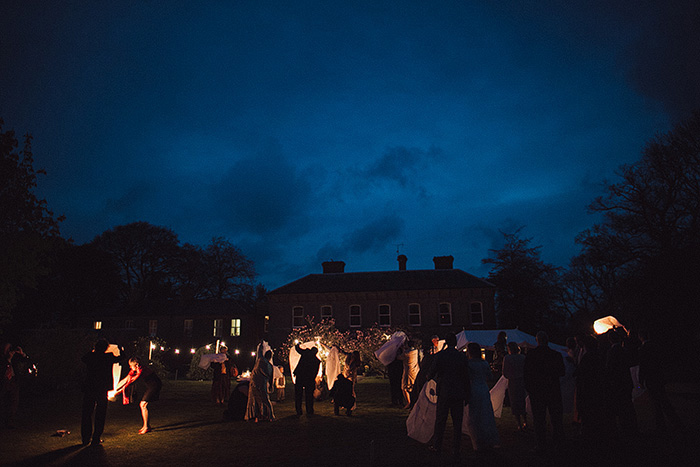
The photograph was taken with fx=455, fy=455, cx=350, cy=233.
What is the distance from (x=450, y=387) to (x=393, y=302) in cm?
3256

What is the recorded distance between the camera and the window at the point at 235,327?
148 feet

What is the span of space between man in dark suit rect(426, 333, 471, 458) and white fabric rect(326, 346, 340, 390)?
8.48 m

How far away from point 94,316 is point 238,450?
4588 centimetres

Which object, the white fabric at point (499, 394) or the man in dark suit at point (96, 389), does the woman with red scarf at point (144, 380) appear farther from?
the white fabric at point (499, 394)

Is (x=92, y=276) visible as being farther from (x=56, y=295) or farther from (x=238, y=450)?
(x=238, y=450)

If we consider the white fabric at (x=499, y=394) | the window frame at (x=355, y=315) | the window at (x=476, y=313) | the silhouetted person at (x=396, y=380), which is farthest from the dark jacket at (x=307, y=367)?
the window at (x=476, y=313)

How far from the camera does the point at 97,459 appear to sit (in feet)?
25.2

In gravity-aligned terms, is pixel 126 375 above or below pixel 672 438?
above

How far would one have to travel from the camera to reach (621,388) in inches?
341

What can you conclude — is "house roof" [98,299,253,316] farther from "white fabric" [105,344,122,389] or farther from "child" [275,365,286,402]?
"white fabric" [105,344,122,389]

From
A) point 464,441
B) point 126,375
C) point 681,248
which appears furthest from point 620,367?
point 681,248

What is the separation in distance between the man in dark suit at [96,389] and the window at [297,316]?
3173 cm

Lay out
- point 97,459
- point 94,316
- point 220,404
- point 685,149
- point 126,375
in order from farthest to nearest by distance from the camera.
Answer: point 94,316
point 685,149
point 220,404
point 126,375
point 97,459

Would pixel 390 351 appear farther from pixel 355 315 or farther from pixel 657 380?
pixel 355 315
